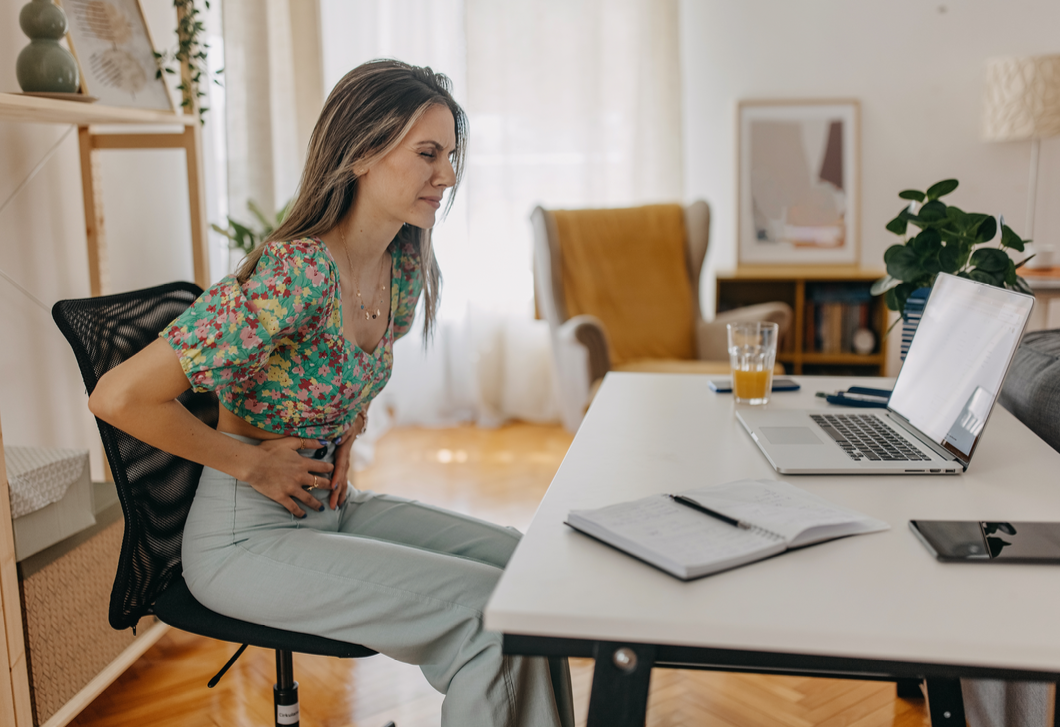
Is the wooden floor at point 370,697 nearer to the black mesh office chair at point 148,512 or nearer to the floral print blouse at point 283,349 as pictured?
the black mesh office chair at point 148,512

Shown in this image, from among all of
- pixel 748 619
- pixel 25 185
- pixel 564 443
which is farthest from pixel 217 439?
pixel 564 443

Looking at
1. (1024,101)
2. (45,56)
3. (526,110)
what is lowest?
(45,56)

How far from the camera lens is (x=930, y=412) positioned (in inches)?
46.9

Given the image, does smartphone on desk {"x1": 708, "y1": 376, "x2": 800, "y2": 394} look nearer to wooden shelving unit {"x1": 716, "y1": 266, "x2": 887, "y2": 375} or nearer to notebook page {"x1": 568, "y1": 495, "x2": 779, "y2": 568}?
notebook page {"x1": 568, "y1": 495, "x2": 779, "y2": 568}

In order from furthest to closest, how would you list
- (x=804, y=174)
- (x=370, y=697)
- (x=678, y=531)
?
1. (x=804, y=174)
2. (x=370, y=697)
3. (x=678, y=531)

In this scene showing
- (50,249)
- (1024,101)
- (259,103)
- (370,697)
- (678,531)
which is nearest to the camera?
(678,531)

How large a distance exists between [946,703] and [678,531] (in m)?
0.80

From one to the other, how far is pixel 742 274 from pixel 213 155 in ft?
7.03

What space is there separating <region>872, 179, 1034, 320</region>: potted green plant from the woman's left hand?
998 millimetres

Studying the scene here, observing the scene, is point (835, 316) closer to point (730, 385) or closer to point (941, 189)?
point (941, 189)

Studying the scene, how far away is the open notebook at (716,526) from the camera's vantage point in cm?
74

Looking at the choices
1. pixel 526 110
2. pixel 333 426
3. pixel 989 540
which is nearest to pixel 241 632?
pixel 333 426

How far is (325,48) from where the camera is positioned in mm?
3734

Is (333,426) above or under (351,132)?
under
